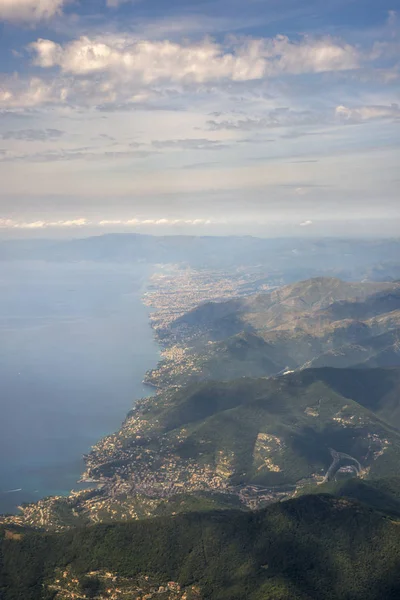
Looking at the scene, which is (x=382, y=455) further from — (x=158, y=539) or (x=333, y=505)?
(x=158, y=539)

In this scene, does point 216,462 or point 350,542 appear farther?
point 216,462

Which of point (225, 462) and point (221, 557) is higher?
point (221, 557)

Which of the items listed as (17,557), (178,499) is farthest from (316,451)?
(17,557)

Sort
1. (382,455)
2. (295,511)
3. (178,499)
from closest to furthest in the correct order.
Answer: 1. (295,511)
2. (178,499)
3. (382,455)

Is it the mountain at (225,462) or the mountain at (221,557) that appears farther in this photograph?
the mountain at (225,462)

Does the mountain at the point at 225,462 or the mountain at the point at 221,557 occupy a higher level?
the mountain at the point at 221,557

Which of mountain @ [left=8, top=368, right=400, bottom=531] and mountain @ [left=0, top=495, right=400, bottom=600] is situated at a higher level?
mountain @ [left=0, top=495, right=400, bottom=600]

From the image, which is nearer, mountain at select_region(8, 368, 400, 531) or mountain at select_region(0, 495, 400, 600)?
mountain at select_region(0, 495, 400, 600)

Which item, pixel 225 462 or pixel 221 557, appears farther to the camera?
pixel 225 462
